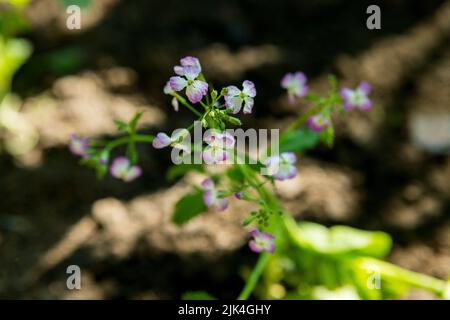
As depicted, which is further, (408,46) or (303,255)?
(408,46)

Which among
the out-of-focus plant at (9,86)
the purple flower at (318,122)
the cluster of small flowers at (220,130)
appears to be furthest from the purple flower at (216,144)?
the out-of-focus plant at (9,86)

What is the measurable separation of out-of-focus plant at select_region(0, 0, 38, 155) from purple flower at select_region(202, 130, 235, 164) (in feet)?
3.94

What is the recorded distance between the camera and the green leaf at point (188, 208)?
1.55m

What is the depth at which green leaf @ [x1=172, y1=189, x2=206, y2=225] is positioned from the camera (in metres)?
1.55

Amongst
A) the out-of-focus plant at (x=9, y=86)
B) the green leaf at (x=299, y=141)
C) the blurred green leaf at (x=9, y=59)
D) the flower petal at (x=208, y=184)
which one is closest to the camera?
the flower petal at (x=208, y=184)

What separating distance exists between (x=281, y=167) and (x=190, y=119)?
3.29ft

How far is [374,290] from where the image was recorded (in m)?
1.70

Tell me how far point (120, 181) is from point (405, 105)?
1.11 meters

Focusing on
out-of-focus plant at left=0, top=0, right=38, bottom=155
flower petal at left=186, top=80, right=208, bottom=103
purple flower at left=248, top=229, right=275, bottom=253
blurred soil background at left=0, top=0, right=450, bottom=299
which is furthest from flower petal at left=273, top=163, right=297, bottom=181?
out-of-focus plant at left=0, top=0, right=38, bottom=155

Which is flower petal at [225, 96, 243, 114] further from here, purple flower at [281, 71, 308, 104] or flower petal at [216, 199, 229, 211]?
purple flower at [281, 71, 308, 104]

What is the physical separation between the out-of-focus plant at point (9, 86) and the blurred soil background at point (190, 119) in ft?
0.13

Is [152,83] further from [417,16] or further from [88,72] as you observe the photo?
[417,16]

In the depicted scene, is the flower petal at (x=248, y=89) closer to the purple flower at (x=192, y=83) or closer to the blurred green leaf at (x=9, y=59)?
the purple flower at (x=192, y=83)

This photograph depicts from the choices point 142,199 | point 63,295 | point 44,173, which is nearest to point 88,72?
point 44,173
